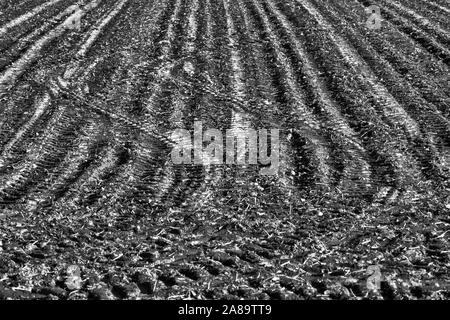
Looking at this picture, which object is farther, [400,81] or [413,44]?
[413,44]

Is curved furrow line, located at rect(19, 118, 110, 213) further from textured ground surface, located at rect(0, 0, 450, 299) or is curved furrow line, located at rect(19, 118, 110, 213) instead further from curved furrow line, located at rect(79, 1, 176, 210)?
curved furrow line, located at rect(79, 1, 176, 210)

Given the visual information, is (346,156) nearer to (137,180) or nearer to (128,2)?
(137,180)

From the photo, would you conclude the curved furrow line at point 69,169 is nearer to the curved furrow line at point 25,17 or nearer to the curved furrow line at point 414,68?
the curved furrow line at point 414,68

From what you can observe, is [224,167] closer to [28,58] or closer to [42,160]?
[42,160]

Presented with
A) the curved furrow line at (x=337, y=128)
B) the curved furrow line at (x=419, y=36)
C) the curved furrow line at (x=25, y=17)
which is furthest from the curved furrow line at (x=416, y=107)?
the curved furrow line at (x=25, y=17)

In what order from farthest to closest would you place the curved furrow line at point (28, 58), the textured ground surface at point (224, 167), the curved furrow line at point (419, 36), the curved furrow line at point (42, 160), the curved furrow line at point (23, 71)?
the curved furrow line at point (419, 36), the curved furrow line at point (28, 58), the curved furrow line at point (23, 71), the curved furrow line at point (42, 160), the textured ground surface at point (224, 167)

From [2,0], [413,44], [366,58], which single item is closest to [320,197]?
[366,58]
